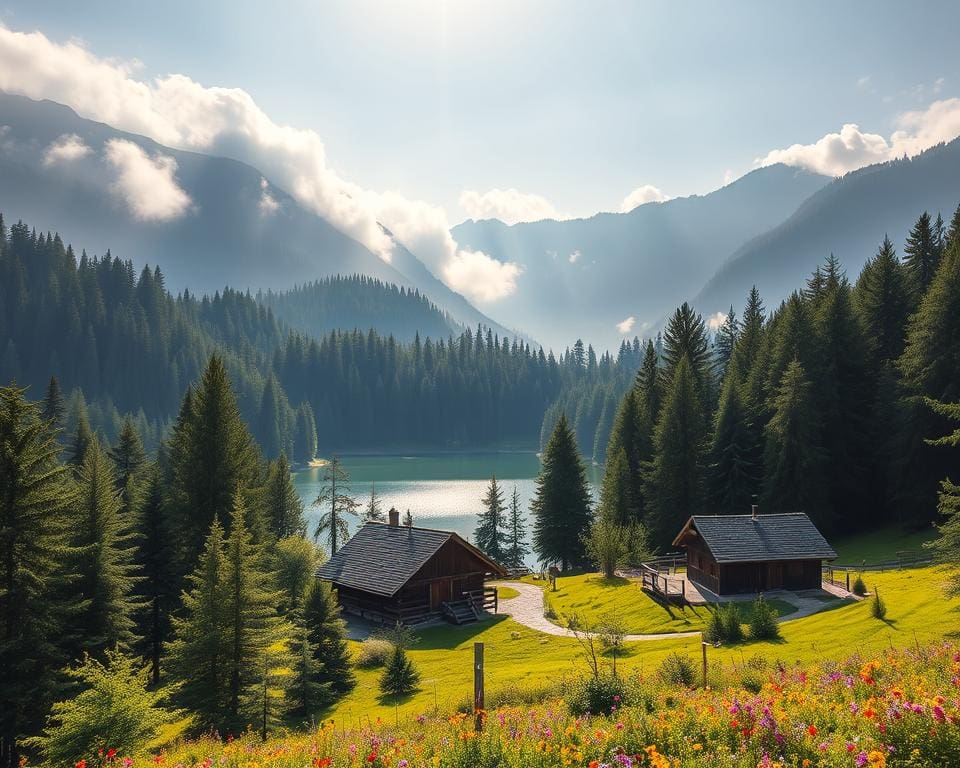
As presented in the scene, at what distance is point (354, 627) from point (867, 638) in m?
28.2

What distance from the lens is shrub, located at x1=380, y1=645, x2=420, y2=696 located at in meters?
24.6

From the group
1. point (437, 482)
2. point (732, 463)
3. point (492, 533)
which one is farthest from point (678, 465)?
point (437, 482)

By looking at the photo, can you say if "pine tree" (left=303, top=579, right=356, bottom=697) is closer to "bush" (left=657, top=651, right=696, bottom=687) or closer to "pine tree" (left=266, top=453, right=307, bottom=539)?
"bush" (left=657, top=651, right=696, bottom=687)

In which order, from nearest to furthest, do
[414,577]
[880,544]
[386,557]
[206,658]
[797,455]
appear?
[206,658], [414,577], [386,557], [880,544], [797,455]

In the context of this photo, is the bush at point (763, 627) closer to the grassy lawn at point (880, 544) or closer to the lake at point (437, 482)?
the grassy lawn at point (880, 544)

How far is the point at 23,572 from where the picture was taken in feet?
66.5

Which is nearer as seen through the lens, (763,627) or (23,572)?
(23,572)

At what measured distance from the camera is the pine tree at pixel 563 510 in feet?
191

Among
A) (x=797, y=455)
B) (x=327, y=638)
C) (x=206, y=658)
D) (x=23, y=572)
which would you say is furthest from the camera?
(x=797, y=455)

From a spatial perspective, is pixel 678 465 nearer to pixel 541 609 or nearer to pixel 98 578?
pixel 541 609

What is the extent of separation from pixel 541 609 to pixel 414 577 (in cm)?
849

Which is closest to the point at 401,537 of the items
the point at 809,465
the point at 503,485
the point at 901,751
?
the point at 809,465

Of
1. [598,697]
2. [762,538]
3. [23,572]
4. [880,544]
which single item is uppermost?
[23,572]

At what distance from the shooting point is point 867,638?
910 inches
